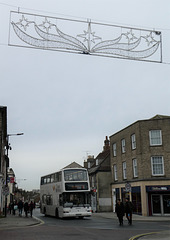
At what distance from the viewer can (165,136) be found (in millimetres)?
33281

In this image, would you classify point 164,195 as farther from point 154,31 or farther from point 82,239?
point 154,31

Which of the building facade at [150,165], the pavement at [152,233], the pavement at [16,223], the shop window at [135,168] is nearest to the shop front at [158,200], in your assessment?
the building facade at [150,165]

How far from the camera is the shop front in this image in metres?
32.0

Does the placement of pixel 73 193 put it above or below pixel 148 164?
below

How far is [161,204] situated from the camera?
3228 centimetres

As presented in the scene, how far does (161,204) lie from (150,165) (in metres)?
3.98

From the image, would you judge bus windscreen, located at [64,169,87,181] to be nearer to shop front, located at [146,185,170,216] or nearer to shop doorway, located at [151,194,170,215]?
shop front, located at [146,185,170,216]

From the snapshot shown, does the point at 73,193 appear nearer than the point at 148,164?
Yes

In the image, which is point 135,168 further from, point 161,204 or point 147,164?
point 161,204

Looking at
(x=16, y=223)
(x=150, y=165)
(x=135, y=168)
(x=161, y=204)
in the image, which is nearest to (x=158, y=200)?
(x=161, y=204)

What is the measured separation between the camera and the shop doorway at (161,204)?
32094mm

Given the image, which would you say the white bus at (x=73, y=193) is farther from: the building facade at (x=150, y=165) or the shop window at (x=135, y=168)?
the shop window at (x=135, y=168)

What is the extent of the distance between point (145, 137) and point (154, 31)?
79.5 feet

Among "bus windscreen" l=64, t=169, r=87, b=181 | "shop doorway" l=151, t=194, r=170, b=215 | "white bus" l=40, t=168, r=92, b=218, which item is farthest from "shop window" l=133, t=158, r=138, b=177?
"bus windscreen" l=64, t=169, r=87, b=181
